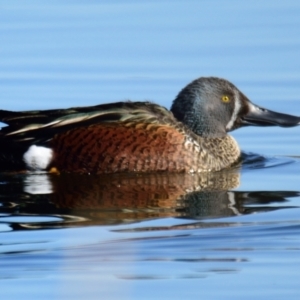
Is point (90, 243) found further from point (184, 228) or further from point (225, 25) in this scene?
point (225, 25)

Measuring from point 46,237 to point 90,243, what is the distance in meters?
0.40

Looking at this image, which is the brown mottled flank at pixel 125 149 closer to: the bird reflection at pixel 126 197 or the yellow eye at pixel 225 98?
the bird reflection at pixel 126 197

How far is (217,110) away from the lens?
13234 mm

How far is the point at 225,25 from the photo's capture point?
17.5 m

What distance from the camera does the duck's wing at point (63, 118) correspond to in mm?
12492

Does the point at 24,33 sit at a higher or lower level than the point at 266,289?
higher

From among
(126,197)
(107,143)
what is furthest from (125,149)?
(126,197)

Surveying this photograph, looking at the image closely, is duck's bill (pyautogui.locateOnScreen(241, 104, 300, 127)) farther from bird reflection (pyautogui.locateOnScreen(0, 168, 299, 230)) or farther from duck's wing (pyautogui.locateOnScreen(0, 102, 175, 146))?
duck's wing (pyautogui.locateOnScreen(0, 102, 175, 146))

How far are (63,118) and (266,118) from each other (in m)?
2.01

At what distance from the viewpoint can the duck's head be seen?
13.0 meters

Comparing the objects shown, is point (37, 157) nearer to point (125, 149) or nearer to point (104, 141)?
point (104, 141)

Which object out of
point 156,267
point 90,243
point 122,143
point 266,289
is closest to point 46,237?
point 90,243

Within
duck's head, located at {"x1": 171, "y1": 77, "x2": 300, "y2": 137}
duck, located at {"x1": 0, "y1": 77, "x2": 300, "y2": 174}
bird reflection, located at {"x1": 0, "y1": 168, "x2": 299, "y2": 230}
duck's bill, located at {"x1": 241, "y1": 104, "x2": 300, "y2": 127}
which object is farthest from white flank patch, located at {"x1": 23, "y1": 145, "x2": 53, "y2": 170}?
duck's bill, located at {"x1": 241, "y1": 104, "x2": 300, "y2": 127}

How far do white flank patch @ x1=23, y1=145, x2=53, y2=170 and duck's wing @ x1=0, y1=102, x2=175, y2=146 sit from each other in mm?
64
